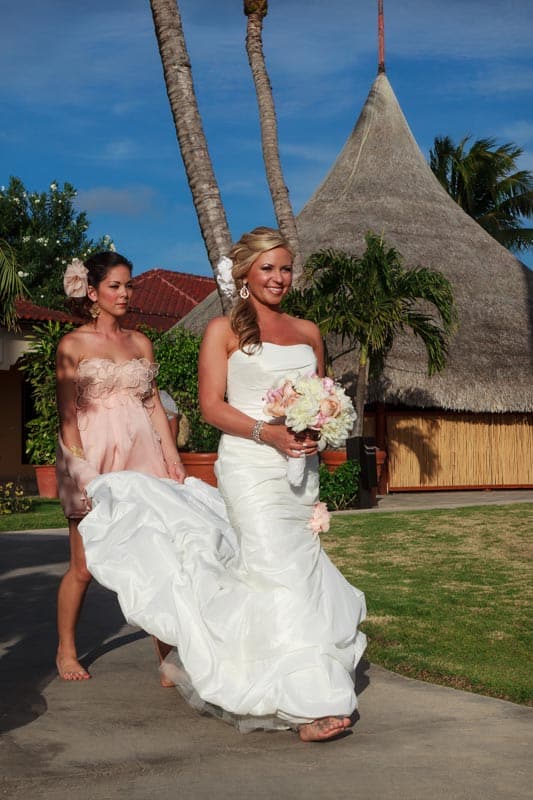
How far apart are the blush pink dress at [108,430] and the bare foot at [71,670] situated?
75 centimetres

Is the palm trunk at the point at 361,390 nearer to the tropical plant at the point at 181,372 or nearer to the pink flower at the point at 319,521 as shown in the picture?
the tropical plant at the point at 181,372

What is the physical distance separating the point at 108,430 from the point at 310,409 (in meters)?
1.54

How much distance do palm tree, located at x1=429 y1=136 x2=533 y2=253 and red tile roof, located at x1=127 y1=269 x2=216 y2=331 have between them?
398 inches

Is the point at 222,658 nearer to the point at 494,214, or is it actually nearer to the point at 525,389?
the point at 525,389

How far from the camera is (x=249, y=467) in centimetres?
471

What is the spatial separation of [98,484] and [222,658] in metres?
1.22

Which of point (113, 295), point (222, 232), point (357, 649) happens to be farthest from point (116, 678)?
point (222, 232)

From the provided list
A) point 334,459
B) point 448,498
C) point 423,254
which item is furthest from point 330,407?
point 423,254

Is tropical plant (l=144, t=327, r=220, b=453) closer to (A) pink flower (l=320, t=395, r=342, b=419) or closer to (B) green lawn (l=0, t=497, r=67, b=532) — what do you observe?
(B) green lawn (l=0, t=497, r=67, b=532)

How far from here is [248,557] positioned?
15.2ft

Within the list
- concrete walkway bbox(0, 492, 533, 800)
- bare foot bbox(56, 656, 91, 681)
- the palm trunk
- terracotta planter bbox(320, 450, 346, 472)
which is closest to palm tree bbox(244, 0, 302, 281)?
the palm trunk

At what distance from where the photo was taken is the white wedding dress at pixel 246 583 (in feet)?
14.4

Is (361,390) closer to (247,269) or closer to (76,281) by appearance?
(76,281)

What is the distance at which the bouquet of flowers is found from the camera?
14.7 feet
